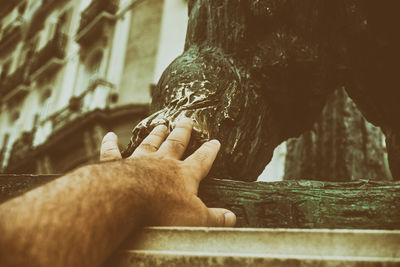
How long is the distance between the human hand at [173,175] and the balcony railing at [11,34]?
1728cm

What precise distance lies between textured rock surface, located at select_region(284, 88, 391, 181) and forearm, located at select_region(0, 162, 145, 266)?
229 cm

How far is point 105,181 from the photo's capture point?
0.95 m

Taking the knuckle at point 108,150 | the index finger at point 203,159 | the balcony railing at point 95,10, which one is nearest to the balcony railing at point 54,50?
the balcony railing at point 95,10

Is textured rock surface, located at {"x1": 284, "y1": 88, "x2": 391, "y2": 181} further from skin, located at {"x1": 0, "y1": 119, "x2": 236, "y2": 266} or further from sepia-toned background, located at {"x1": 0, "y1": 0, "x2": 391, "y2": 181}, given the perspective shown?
skin, located at {"x1": 0, "y1": 119, "x2": 236, "y2": 266}

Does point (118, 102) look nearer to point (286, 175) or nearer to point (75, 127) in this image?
point (75, 127)

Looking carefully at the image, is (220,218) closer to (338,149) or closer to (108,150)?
(108,150)

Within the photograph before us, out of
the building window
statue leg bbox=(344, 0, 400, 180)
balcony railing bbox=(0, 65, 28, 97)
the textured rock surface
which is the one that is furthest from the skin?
balcony railing bbox=(0, 65, 28, 97)

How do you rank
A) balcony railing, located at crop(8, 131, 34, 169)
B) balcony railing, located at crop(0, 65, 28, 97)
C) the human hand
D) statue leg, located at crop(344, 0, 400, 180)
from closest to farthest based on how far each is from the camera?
1. the human hand
2. statue leg, located at crop(344, 0, 400, 180)
3. balcony railing, located at crop(8, 131, 34, 169)
4. balcony railing, located at crop(0, 65, 28, 97)

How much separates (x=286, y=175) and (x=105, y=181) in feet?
8.29

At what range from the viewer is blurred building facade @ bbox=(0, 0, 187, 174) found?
29.2 feet

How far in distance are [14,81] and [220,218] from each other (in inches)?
594

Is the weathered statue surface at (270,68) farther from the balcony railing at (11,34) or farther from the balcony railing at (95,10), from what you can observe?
the balcony railing at (11,34)

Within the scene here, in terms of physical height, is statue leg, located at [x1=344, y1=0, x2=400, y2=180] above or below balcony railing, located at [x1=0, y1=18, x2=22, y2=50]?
below

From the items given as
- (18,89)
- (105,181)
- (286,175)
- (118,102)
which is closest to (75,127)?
(118,102)
